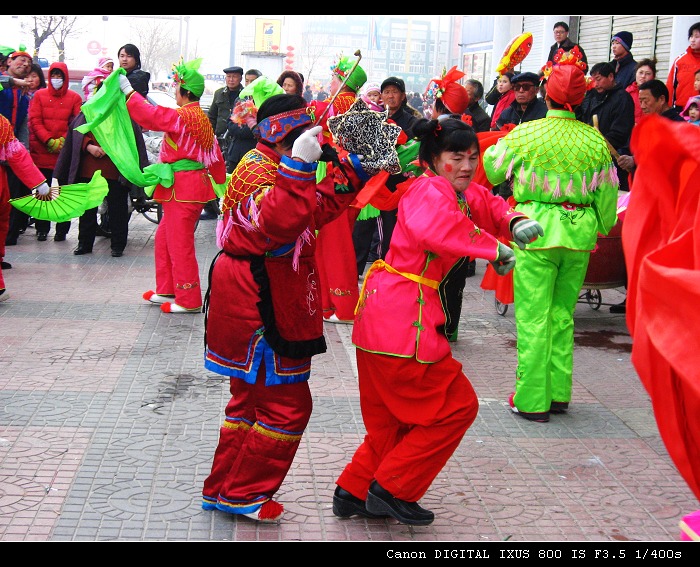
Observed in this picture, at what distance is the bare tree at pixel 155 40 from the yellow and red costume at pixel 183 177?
4520 centimetres

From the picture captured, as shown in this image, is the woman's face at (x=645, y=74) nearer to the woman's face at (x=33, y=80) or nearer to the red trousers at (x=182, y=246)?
the red trousers at (x=182, y=246)

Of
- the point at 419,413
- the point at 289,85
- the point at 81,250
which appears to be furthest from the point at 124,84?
the point at 419,413

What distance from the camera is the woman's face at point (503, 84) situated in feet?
35.4

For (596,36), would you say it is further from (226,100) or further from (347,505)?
(347,505)

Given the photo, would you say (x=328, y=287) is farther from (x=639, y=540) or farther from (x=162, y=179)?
(x=639, y=540)

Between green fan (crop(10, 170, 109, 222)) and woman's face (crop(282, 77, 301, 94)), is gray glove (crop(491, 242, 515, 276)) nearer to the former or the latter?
green fan (crop(10, 170, 109, 222))

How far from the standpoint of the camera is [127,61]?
1011cm

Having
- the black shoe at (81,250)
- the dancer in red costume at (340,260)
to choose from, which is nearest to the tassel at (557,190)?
the dancer in red costume at (340,260)

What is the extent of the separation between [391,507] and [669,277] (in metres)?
2.04

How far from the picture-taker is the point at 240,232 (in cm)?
402

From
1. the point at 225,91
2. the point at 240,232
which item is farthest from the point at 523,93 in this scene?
the point at 225,91

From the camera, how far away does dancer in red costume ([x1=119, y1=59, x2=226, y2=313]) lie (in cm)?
809

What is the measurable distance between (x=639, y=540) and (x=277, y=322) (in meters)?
1.82

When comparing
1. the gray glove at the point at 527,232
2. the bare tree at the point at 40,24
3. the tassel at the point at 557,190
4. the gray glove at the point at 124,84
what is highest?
the bare tree at the point at 40,24
